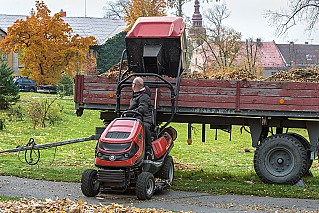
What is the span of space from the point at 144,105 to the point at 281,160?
3.16 m

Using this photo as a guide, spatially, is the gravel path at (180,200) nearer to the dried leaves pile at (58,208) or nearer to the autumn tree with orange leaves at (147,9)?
the dried leaves pile at (58,208)

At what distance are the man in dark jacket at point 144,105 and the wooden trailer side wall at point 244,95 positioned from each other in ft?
3.74

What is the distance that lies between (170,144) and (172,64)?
2.00m

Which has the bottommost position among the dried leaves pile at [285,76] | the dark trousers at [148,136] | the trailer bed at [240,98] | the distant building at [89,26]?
the dark trousers at [148,136]

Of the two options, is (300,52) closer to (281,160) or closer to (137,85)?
(281,160)

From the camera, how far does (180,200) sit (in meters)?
11.9

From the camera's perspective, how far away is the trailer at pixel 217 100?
44.3 feet

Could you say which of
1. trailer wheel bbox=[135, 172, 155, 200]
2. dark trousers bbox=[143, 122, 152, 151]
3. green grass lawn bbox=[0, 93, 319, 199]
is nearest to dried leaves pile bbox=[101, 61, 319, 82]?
green grass lawn bbox=[0, 93, 319, 199]

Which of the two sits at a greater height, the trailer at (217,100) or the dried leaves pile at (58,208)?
the trailer at (217,100)

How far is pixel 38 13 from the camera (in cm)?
5591

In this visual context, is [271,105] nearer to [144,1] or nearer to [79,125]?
[79,125]

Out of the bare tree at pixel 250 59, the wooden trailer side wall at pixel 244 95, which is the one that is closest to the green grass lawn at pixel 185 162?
the wooden trailer side wall at pixel 244 95

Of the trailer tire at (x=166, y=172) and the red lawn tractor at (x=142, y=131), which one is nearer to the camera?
the red lawn tractor at (x=142, y=131)

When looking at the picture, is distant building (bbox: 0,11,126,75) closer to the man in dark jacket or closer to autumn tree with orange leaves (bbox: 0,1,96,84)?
autumn tree with orange leaves (bbox: 0,1,96,84)
